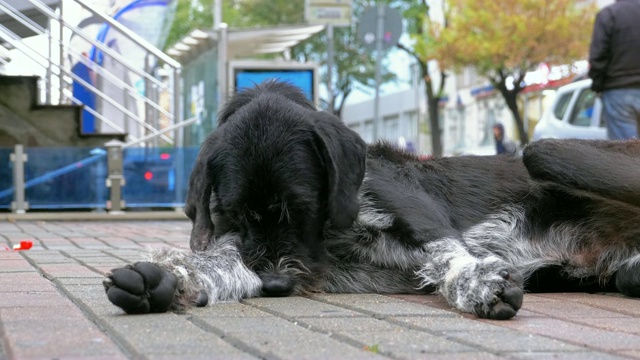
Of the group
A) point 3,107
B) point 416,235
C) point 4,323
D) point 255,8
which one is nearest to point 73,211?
point 3,107

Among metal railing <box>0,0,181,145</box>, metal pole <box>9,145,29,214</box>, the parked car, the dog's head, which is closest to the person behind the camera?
the dog's head

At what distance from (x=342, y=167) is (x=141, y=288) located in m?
1.23

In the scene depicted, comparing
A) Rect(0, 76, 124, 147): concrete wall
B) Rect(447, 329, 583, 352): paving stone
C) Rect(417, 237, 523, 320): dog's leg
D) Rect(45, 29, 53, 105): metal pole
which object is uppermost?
Rect(45, 29, 53, 105): metal pole

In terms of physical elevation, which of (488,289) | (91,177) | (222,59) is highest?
(222,59)

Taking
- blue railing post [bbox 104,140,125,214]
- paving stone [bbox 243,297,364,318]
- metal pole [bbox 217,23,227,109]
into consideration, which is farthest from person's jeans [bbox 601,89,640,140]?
paving stone [bbox 243,297,364,318]

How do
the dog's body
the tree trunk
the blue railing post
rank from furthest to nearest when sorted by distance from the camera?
1. the tree trunk
2. the blue railing post
3. the dog's body

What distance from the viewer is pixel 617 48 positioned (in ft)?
36.9

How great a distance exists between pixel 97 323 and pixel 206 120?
Result: 12083mm

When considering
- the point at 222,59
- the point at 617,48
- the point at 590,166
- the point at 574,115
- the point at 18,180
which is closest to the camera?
the point at 590,166

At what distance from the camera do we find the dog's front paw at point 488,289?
164 inches

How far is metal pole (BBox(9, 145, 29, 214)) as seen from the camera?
13.1m

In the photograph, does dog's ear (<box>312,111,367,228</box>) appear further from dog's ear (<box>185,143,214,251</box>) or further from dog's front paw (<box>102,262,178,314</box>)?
dog's front paw (<box>102,262,178,314</box>)

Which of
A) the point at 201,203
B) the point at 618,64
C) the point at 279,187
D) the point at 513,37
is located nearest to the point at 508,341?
the point at 279,187

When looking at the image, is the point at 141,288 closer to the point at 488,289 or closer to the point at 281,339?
the point at 281,339
